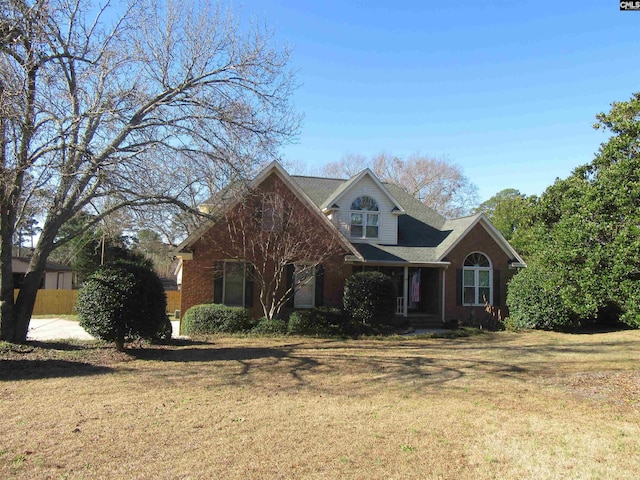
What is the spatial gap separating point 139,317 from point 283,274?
7.06m

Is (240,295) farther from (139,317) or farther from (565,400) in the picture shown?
(565,400)

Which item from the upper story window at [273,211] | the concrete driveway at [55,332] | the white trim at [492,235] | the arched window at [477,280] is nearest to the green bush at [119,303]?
the concrete driveway at [55,332]

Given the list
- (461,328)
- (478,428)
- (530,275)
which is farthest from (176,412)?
(530,275)

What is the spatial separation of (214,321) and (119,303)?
206 inches

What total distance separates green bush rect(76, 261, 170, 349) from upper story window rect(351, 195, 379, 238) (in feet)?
34.2

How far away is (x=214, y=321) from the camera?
1612 centimetres

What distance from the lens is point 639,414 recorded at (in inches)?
293

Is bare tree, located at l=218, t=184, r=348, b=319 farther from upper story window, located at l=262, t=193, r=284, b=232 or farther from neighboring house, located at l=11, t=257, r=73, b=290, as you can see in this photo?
neighboring house, located at l=11, t=257, r=73, b=290

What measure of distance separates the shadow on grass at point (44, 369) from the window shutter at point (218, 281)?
6670 mm

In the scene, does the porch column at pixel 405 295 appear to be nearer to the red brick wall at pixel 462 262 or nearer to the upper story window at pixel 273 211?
the red brick wall at pixel 462 262

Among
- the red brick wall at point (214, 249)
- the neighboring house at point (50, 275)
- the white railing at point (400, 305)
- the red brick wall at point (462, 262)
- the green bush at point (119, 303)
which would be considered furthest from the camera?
the neighboring house at point (50, 275)

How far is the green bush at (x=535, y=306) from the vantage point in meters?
18.6

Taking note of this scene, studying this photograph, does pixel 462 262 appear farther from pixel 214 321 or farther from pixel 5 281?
A: pixel 5 281

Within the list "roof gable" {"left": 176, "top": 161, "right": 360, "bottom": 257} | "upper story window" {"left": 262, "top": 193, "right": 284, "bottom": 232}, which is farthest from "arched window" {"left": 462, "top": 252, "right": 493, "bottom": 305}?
"upper story window" {"left": 262, "top": 193, "right": 284, "bottom": 232}
